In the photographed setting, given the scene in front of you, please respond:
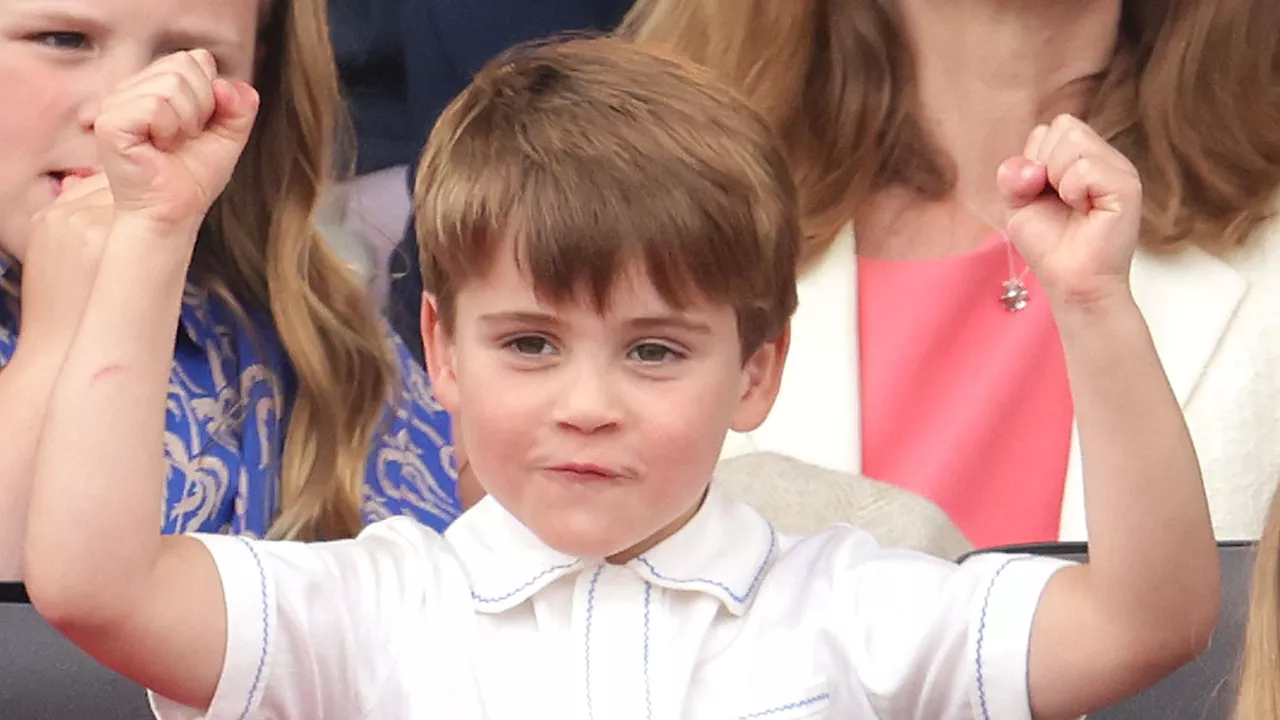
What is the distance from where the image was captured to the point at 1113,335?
2.24 feet

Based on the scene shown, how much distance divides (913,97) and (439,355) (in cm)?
63

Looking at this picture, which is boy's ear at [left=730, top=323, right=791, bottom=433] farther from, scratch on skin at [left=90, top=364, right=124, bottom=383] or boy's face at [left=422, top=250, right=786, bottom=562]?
scratch on skin at [left=90, top=364, right=124, bottom=383]

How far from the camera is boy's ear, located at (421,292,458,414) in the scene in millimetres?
764

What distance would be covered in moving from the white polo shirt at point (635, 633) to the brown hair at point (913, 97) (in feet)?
1.61

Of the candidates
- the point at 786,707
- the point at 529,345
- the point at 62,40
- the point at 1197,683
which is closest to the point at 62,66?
the point at 62,40

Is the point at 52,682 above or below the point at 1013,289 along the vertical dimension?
below

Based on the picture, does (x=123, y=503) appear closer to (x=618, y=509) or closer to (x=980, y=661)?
(x=618, y=509)

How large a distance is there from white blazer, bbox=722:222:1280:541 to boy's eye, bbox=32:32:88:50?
1.58ft

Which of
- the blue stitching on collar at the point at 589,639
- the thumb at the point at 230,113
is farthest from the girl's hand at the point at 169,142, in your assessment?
the blue stitching on collar at the point at 589,639

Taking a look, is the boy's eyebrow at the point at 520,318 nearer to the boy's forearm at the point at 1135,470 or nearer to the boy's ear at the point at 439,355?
the boy's ear at the point at 439,355

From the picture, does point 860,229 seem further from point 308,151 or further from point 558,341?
point 558,341

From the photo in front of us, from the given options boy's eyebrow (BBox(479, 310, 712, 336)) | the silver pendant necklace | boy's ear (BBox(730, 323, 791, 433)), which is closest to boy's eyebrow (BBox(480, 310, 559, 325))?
boy's eyebrow (BBox(479, 310, 712, 336))

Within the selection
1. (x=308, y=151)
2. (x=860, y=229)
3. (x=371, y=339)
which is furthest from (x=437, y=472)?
(x=860, y=229)

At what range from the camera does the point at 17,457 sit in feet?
3.03
